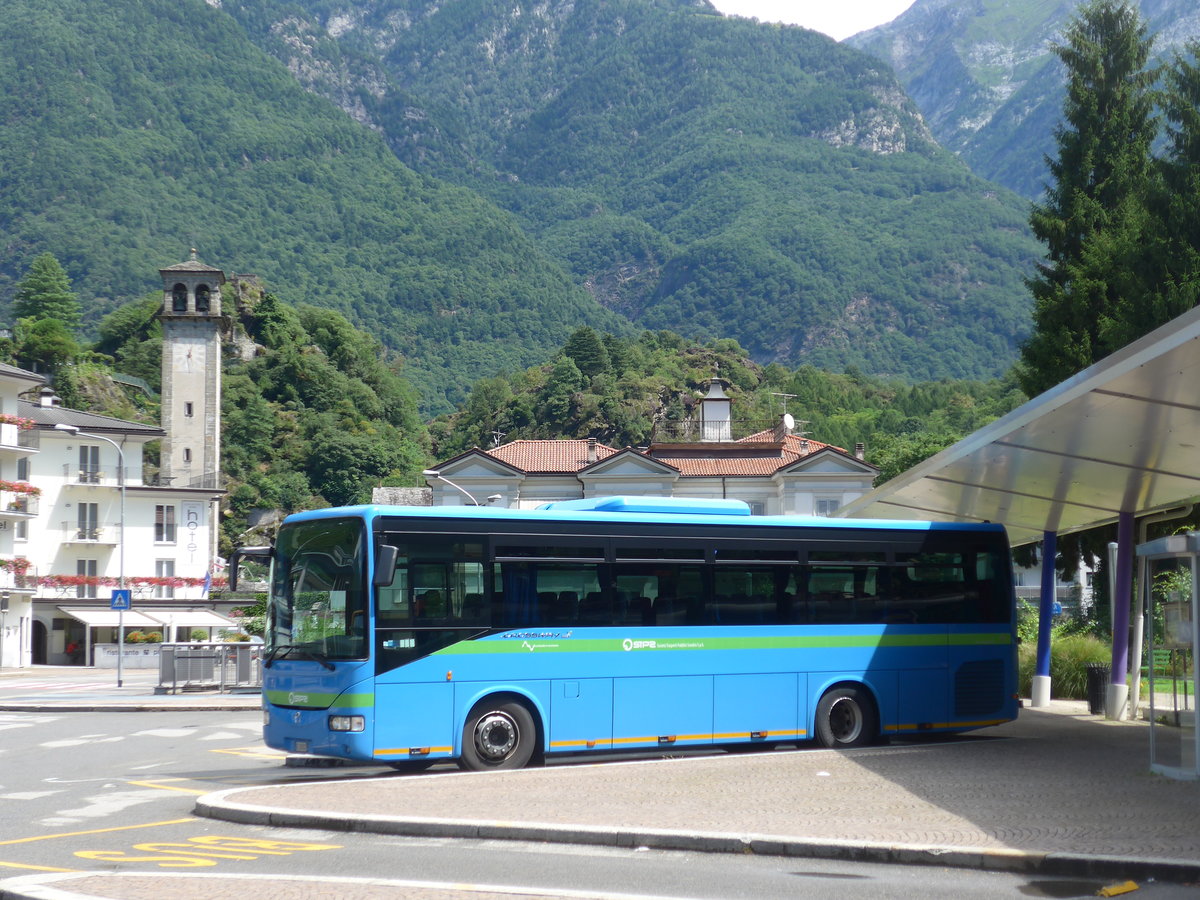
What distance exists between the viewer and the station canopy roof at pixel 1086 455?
13.1m

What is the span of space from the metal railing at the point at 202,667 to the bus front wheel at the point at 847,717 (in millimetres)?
20421

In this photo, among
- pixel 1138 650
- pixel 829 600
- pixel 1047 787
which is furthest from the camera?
pixel 1138 650

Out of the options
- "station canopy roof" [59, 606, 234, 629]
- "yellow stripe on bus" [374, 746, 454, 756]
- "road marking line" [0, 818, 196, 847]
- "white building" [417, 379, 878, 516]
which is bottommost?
"station canopy roof" [59, 606, 234, 629]

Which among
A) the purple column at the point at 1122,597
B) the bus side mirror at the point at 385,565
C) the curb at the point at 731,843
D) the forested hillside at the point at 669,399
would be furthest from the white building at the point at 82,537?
the curb at the point at 731,843

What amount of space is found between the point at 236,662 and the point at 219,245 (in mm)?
170902

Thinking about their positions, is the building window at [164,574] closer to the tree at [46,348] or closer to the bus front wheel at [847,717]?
the bus front wheel at [847,717]

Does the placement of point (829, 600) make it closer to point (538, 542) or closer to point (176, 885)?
point (538, 542)

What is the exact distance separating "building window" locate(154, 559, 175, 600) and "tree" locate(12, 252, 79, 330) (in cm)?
8933

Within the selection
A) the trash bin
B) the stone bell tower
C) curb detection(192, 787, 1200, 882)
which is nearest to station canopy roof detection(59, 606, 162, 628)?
the stone bell tower

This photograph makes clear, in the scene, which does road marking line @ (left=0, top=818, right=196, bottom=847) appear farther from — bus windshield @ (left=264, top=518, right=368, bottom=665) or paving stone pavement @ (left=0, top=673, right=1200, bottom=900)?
bus windshield @ (left=264, top=518, right=368, bottom=665)

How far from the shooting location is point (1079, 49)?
111 ft

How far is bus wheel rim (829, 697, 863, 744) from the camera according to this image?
61.1 ft

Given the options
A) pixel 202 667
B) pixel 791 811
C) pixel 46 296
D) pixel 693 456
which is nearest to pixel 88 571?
pixel 693 456

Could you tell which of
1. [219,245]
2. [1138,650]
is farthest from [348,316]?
[1138,650]
